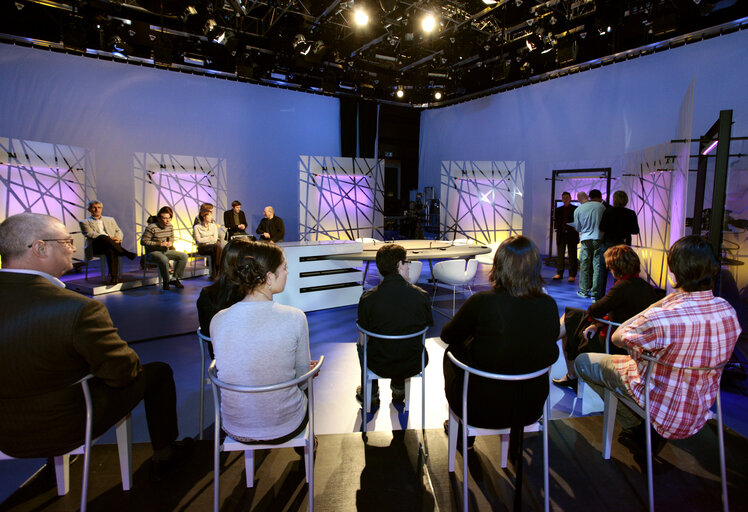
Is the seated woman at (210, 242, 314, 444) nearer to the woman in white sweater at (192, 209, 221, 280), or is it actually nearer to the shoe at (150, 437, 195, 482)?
the shoe at (150, 437, 195, 482)

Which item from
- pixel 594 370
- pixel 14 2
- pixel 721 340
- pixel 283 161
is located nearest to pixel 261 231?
pixel 283 161

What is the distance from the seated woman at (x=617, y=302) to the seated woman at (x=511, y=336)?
3.18 feet

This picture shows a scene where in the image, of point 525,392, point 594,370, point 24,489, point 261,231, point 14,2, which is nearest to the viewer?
point 525,392

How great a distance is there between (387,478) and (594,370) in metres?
1.22

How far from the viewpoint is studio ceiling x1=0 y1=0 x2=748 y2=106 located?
6.82 m

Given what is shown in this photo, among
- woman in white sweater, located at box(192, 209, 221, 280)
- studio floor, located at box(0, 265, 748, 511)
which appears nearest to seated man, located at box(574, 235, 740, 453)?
studio floor, located at box(0, 265, 748, 511)

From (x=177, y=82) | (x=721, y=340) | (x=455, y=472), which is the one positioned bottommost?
(x=455, y=472)

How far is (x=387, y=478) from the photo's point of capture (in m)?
2.03

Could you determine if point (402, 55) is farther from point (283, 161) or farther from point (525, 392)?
point (525, 392)

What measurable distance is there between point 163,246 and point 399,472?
570 cm

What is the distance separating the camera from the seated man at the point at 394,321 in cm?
232

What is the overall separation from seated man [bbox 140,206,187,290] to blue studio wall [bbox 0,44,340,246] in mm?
2522

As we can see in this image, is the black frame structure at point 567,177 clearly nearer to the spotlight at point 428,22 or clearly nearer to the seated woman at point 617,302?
the spotlight at point 428,22

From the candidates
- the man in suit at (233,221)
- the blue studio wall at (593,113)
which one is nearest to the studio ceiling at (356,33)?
the blue studio wall at (593,113)
